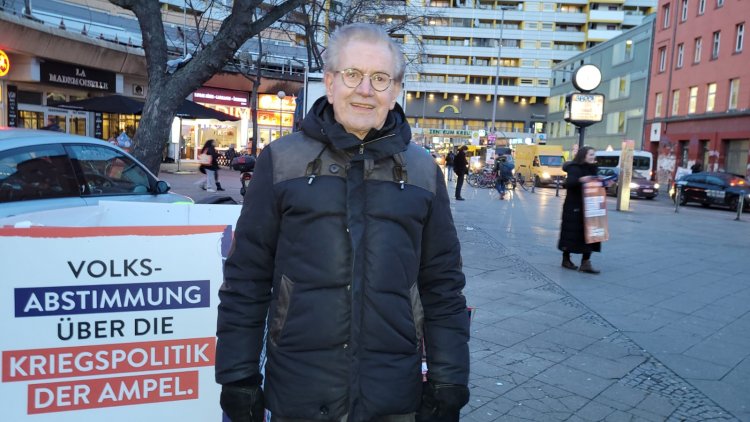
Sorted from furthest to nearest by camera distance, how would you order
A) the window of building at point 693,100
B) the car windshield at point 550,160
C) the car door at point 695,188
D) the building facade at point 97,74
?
the window of building at point 693,100
the car windshield at point 550,160
the car door at point 695,188
the building facade at point 97,74

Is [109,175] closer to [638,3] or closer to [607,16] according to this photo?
[607,16]

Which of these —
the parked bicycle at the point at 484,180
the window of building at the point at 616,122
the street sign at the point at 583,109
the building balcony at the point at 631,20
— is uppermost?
the building balcony at the point at 631,20

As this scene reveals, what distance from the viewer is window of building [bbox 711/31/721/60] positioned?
3534 centimetres

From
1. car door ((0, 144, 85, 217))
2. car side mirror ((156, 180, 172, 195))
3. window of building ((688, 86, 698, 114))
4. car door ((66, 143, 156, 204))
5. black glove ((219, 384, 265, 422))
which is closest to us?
black glove ((219, 384, 265, 422))

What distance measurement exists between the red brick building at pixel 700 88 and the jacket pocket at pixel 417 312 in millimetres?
35122

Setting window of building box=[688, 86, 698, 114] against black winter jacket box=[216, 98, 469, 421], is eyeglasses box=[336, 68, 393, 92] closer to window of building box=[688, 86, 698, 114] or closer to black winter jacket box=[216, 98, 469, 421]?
black winter jacket box=[216, 98, 469, 421]

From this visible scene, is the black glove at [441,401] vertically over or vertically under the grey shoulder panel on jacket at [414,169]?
under

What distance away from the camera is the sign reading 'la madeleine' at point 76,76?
2152cm

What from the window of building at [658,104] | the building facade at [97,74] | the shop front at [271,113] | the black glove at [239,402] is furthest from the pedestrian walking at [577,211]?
the window of building at [658,104]

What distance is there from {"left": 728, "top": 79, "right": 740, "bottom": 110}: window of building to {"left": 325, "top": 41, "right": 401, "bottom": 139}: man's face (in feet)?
124

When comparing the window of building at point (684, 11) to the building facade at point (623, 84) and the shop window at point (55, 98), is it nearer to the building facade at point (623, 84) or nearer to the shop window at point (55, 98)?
the building facade at point (623, 84)

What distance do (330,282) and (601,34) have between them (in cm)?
8784

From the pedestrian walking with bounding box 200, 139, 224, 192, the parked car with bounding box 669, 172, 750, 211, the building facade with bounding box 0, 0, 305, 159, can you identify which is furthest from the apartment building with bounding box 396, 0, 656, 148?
the pedestrian walking with bounding box 200, 139, 224, 192

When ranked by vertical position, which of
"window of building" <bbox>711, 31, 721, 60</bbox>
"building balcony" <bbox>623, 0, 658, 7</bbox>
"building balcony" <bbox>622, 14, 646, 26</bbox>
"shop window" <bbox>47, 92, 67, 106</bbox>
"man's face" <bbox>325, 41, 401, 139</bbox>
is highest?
"building balcony" <bbox>623, 0, 658, 7</bbox>
